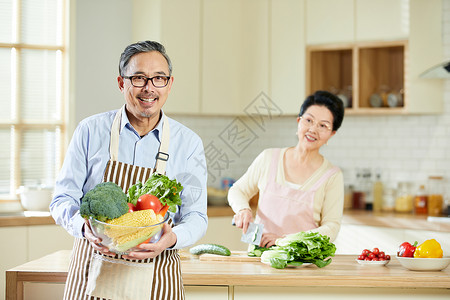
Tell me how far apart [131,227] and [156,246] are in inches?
5.5

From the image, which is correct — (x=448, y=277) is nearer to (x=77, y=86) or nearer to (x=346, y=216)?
(x=346, y=216)

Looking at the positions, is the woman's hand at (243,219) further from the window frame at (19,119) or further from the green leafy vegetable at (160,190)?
the window frame at (19,119)

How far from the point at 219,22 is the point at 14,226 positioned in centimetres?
241

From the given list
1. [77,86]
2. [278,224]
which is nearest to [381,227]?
[278,224]

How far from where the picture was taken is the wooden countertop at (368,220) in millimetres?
4414

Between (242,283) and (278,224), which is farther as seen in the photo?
(278,224)

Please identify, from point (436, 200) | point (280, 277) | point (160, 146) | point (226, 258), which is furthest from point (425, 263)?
point (436, 200)

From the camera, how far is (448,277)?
2.61 meters

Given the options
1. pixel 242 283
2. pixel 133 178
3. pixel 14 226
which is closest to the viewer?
pixel 133 178

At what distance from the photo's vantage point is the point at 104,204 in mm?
1773

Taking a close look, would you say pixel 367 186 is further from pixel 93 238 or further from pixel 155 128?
pixel 93 238

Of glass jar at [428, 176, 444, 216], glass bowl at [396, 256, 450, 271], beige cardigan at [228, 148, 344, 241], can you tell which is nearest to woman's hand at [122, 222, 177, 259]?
glass bowl at [396, 256, 450, 271]

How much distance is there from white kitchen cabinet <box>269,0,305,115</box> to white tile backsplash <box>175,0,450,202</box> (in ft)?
→ 1.76

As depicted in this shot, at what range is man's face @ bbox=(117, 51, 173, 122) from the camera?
6.76 feet
